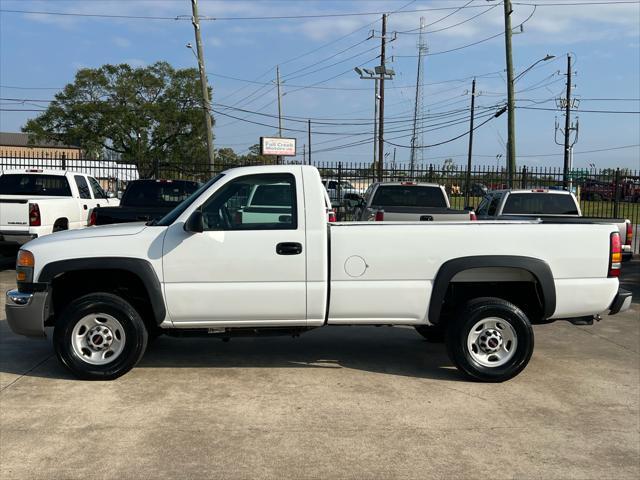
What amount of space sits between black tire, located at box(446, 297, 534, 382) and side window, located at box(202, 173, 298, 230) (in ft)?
5.90

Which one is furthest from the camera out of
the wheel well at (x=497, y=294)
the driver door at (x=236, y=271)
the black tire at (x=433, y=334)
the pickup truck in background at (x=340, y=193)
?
the pickup truck in background at (x=340, y=193)

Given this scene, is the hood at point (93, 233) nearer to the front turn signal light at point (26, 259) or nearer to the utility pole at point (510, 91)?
the front turn signal light at point (26, 259)

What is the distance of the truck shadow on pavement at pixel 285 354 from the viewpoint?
20.7 ft

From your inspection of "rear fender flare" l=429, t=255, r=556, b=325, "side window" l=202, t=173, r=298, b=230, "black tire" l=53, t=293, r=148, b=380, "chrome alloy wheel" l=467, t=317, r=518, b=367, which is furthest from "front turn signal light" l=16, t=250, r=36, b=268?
"chrome alloy wheel" l=467, t=317, r=518, b=367

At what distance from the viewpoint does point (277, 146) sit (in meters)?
32.7

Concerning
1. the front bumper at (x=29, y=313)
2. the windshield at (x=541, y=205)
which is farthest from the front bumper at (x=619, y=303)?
the windshield at (x=541, y=205)

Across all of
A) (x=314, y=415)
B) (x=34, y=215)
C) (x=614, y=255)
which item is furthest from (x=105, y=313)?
(x=34, y=215)

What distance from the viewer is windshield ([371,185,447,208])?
13.2m

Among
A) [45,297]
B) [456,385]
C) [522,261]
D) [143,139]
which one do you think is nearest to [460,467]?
[456,385]

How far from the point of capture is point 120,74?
53.3 m

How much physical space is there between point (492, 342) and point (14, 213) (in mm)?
9210

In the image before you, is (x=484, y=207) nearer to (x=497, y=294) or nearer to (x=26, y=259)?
(x=497, y=294)

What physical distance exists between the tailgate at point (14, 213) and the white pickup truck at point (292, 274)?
249 inches

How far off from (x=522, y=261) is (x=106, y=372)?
3917mm
